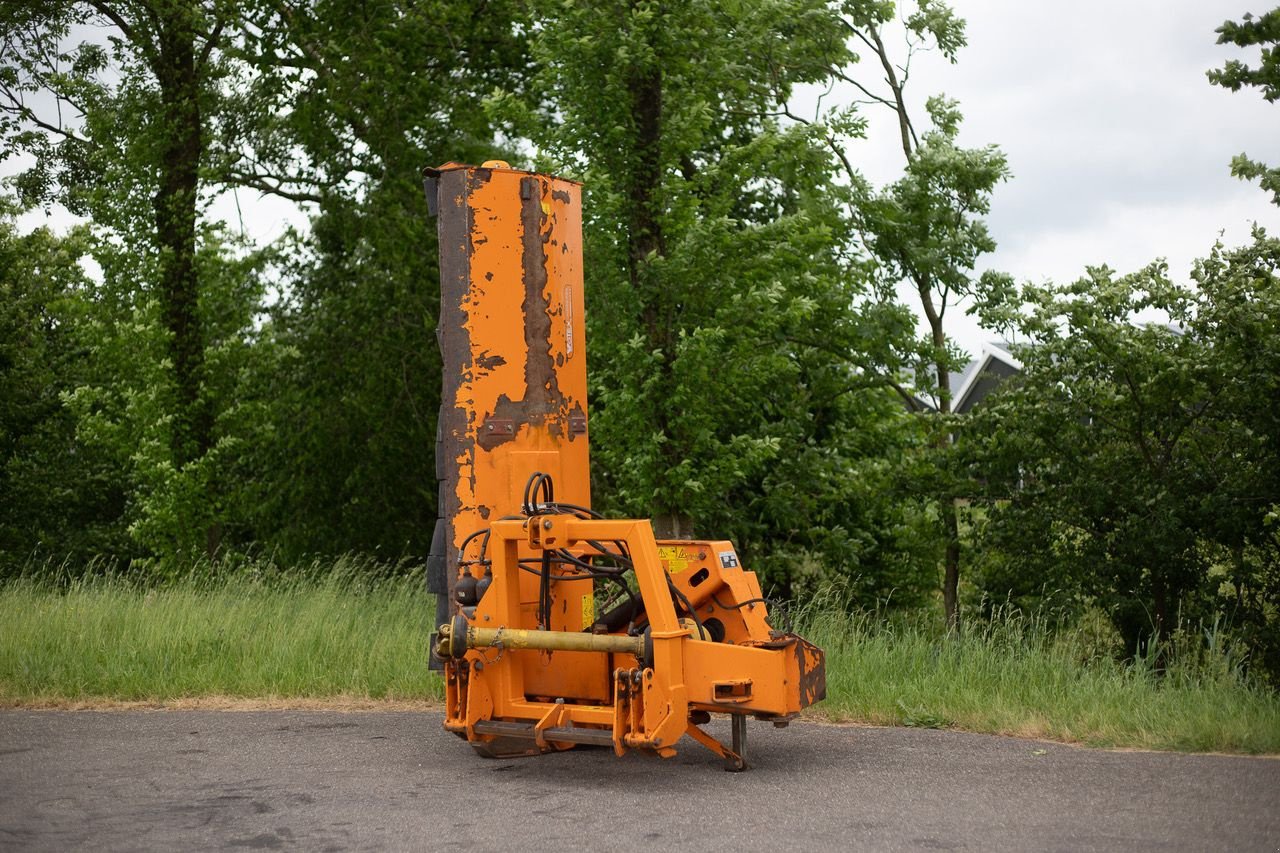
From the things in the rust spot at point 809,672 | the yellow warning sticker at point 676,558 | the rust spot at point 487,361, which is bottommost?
the rust spot at point 809,672

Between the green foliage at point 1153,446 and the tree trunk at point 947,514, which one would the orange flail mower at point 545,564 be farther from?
the tree trunk at point 947,514

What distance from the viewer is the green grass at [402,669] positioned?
8.48m

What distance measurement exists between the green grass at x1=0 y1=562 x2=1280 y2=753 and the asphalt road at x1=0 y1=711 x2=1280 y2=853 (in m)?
0.44

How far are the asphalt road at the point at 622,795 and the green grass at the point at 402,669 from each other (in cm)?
44

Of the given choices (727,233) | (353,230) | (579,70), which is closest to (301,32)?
(353,230)

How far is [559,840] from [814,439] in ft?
43.2

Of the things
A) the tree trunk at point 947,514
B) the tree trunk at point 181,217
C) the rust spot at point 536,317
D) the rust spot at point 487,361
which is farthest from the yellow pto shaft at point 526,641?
the tree trunk at point 181,217

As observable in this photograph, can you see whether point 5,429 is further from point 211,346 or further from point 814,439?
point 814,439

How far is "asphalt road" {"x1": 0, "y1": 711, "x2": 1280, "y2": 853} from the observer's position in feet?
20.0

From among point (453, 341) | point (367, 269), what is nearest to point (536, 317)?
point (453, 341)

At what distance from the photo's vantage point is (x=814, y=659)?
737 centimetres

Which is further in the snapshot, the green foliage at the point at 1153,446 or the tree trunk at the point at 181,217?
the tree trunk at the point at 181,217

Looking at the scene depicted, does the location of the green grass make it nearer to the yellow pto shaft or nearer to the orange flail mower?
the orange flail mower

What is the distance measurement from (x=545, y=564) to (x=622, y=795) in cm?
139
